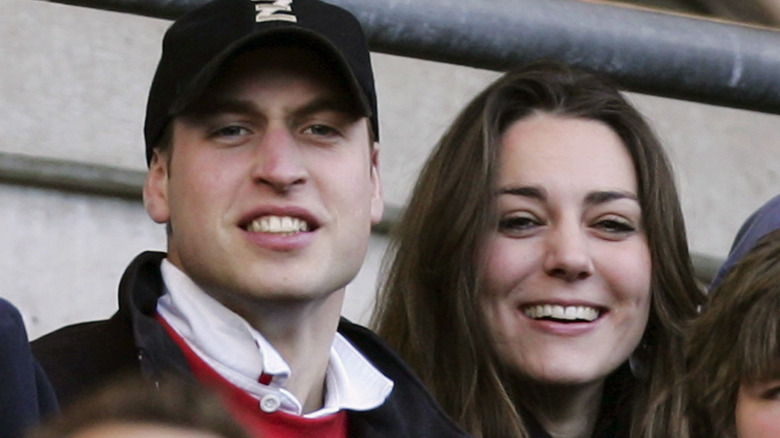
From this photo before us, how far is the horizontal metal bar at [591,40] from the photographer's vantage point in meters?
3.18

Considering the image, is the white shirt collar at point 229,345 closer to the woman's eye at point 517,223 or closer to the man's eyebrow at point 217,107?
the man's eyebrow at point 217,107

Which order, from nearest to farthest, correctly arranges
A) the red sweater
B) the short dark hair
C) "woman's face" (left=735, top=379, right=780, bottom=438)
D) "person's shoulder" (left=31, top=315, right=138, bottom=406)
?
the short dark hair
"person's shoulder" (left=31, top=315, right=138, bottom=406)
the red sweater
"woman's face" (left=735, top=379, right=780, bottom=438)

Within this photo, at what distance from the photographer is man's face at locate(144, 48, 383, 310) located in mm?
3041

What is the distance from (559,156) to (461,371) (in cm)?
43

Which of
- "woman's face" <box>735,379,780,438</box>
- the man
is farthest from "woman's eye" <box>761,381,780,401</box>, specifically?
the man

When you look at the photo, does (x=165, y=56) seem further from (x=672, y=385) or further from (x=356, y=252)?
(x=672, y=385)

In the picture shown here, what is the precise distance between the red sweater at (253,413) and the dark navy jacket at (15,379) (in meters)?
0.58

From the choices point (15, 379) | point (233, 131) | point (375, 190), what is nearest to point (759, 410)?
point (375, 190)

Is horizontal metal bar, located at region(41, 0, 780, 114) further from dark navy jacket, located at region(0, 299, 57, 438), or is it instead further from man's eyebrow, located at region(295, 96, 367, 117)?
dark navy jacket, located at region(0, 299, 57, 438)

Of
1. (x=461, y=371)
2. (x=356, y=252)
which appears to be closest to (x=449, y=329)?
(x=461, y=371)

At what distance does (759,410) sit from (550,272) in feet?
1.60

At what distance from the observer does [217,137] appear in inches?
123

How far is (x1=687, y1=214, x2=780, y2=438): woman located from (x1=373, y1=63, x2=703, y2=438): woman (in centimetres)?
14

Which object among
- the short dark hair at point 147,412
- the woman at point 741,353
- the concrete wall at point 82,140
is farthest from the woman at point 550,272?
the short dark hair at point 147,412
